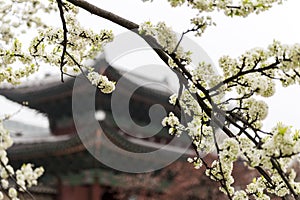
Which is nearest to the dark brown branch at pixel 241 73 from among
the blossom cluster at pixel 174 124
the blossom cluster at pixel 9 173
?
the blossom cluster at pixel 174 124

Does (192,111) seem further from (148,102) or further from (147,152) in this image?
(148,102)

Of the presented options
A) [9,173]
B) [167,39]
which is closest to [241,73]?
[167,39]

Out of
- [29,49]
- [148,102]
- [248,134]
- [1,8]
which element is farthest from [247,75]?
[148,102]

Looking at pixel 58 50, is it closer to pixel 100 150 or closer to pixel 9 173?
pixel 9 173

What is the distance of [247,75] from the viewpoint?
7.20 ft

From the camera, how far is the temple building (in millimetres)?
14406

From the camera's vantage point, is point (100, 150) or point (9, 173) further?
point (100, 150)

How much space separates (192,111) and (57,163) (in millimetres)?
13833

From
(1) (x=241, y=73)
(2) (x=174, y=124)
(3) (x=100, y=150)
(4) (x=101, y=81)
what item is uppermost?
(3) (x=100, y=150)

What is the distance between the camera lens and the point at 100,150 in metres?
14.9

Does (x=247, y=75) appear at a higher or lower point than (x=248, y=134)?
higher

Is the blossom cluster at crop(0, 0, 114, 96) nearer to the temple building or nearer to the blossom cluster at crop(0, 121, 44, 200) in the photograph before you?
the blossom cluster at crop(0, 121, 44, 200)

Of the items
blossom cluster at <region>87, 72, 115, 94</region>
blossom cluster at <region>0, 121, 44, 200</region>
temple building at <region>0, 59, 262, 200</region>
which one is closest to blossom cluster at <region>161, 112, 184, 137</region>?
blossom cluster at <region>87, 72, 115, 94</region>

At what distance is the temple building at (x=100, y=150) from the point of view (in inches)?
567
